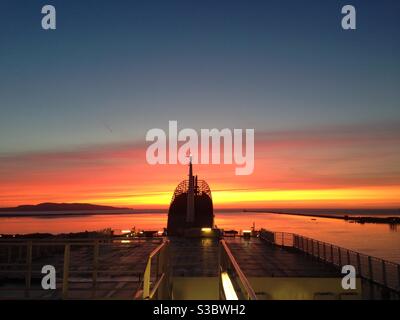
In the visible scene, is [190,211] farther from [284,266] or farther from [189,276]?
[189,276]

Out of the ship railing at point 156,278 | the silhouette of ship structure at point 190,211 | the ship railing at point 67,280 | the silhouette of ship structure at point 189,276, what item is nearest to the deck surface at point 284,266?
the silhouette of ship structure at point 189,276

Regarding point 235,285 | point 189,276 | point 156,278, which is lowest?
point 189,276

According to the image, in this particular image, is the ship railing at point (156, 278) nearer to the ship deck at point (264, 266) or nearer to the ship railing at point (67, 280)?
the ship railing at point (67, 280)

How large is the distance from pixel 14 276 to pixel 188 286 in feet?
22.4

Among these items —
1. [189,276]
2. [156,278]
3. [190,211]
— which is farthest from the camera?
[190,211]

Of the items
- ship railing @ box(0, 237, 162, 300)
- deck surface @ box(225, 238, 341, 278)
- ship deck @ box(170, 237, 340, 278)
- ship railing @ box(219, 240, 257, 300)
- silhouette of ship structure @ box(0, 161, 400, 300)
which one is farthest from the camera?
deck surface @ box(225, 238, 341, 278)

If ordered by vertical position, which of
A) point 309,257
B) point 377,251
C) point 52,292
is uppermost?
point 52,292

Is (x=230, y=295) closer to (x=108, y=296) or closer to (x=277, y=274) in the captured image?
(x=108, y=296)

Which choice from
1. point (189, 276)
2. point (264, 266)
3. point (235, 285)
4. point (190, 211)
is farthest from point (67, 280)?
point (190, 211)

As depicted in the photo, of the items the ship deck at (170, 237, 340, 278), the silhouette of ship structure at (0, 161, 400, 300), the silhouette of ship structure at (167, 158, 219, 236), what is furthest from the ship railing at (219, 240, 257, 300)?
the silhouette of ship structure at (167, 158, 219, 236)

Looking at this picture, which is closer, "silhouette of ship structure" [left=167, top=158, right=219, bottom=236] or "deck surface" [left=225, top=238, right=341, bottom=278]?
"deck surface" [left=225, top=238, right=341, bottom=278]

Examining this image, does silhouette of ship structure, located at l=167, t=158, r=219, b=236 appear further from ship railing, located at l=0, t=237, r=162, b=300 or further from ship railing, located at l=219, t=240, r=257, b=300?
ship railing, located at l=219, t=240, r=257, b=300
